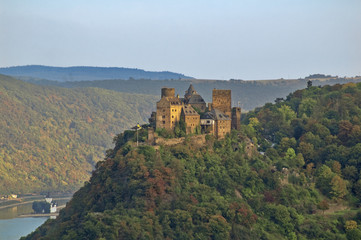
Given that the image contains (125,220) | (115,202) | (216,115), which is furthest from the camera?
(216,115)

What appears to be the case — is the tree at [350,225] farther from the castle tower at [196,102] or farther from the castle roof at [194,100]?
the castle roof at [194,100]

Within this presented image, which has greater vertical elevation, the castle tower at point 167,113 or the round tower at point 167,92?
the round tower at point 167,92

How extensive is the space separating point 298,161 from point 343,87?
1551 inches

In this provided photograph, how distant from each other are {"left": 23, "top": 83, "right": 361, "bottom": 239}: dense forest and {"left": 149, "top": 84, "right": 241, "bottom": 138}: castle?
2.09m

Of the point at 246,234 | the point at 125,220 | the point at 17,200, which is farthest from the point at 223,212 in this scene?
the point at 17,200

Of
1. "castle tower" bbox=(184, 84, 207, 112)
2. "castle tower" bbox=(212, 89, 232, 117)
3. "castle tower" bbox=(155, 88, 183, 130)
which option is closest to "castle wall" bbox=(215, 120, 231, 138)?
"castle tower" bbox=(212, 89, 232, 117)

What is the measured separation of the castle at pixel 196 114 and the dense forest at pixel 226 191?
82.4 inches

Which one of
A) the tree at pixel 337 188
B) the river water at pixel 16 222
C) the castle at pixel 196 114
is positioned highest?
the castle at pixel 196 114

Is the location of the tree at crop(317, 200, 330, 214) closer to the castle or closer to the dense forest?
the dense forest

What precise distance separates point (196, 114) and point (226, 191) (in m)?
13.3

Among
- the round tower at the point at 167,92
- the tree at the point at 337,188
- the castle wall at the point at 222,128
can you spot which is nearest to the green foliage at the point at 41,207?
the round tower at the point at 167,92

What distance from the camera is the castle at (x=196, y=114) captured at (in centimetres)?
11750

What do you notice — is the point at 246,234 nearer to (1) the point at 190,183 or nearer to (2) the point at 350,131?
(1) the point at 190,183

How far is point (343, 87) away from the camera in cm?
16312
